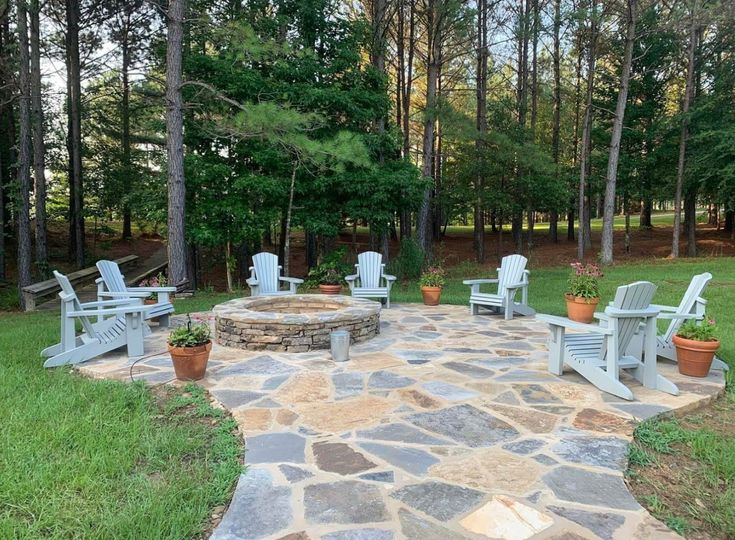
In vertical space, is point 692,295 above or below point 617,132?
below

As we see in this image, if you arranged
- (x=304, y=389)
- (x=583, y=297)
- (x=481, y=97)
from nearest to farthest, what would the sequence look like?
(x=304, y=389) → (x=583, y=297) → (x=481, y=97)

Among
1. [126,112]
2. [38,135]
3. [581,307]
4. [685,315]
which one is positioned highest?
[126,112]

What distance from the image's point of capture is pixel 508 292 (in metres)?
5.96

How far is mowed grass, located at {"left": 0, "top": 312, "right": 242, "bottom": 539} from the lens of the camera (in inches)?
67.7

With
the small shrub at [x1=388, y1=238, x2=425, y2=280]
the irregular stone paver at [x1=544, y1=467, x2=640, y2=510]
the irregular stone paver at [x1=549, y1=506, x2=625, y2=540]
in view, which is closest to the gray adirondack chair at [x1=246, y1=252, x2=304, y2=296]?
the small shrub at [x1=388, y1=238, x2=425, y2=280]

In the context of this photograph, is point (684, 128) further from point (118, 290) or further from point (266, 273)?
point (118, 290)

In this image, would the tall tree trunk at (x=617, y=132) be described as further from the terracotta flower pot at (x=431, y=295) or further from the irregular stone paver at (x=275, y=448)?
the irregular stone paver at (x=275, y=448)

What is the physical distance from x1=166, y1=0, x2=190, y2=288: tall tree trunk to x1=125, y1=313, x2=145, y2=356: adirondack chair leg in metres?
3.70

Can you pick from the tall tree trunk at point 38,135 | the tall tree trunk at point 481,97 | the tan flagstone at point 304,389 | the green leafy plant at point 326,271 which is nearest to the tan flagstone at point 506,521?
the tan flagstone at point 304,389

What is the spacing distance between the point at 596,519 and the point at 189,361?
9.17 feet

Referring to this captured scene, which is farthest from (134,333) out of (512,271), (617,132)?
(617,132)

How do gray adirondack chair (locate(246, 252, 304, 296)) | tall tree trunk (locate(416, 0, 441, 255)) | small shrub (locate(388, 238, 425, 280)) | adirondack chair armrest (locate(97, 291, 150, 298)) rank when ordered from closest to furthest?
adirondack chair armrest (locate(97, 291, 150, 298)), gray adirondack chair (locate(246, 252, 304, 296)), small shrub (locate(388, 238, 425, 280)), tall tree trunk (locate(416, 0, 441, 255))

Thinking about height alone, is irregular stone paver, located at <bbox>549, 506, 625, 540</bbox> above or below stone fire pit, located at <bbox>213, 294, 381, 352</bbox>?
below

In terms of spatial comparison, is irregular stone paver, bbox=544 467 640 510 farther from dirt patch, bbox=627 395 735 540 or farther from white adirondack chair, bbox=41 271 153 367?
white adirondack chair, bbox=41 271 153 367
